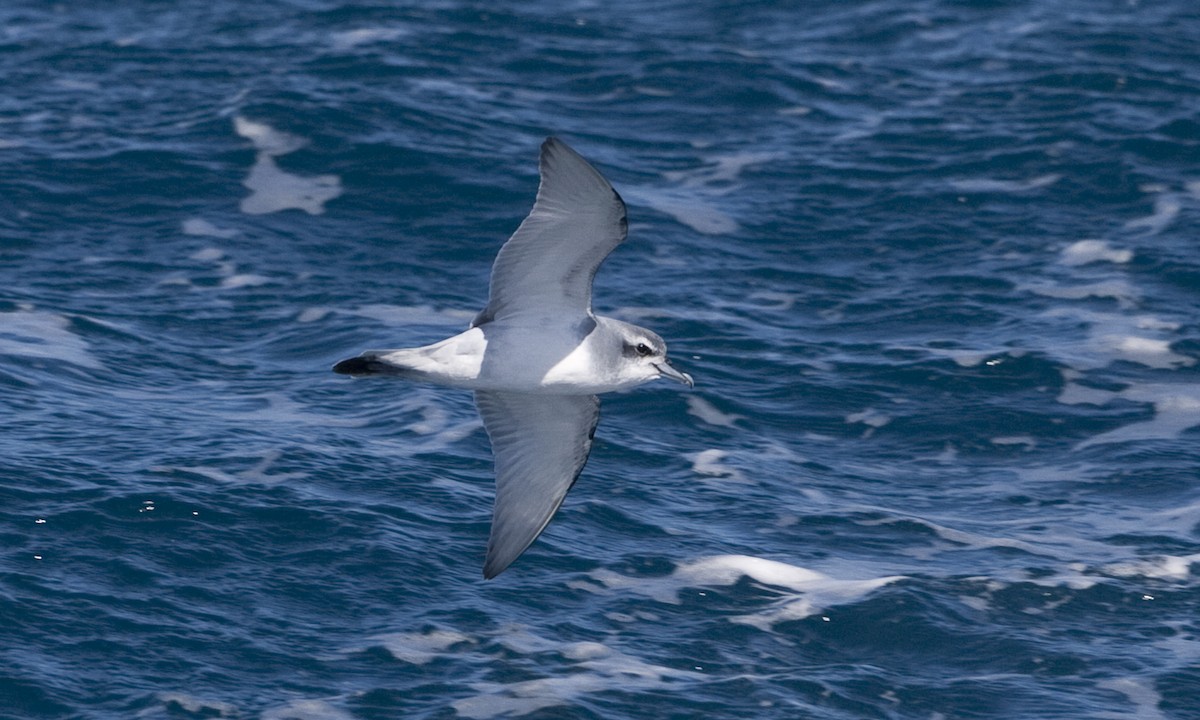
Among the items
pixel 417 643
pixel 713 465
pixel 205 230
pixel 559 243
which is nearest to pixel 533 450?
pixel 417 643

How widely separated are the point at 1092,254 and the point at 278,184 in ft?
29.9

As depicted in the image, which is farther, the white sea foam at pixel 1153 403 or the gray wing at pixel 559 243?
the white sea foam at pixel 1153 403

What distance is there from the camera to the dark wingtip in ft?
37.2

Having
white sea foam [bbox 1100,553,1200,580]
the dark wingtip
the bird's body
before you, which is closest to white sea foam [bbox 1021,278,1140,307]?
white sea foam [bbox 1100,553,1200,580]

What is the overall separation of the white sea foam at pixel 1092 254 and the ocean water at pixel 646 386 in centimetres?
6

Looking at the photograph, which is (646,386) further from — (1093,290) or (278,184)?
(278,184)

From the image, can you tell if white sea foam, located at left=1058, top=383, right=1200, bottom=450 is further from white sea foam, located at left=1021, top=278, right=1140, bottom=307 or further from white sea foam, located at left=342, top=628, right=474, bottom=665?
white sea foam, located at left=342, top=628, right=474, bottom=665

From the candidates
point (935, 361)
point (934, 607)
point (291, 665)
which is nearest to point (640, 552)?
point (934, 607)

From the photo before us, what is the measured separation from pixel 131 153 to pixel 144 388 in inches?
204

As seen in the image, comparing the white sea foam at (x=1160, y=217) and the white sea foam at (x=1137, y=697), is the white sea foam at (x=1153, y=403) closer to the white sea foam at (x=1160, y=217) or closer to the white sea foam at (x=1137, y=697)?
the white sea foam at (x=1160, y=217)

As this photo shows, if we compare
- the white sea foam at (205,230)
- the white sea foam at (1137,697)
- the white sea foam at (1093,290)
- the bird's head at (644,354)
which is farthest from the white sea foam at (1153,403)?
the white sea foam at (205,230)

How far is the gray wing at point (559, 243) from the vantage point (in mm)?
11297

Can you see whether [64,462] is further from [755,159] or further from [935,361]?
[755,159]

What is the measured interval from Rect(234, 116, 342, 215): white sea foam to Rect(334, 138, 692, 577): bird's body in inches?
291
